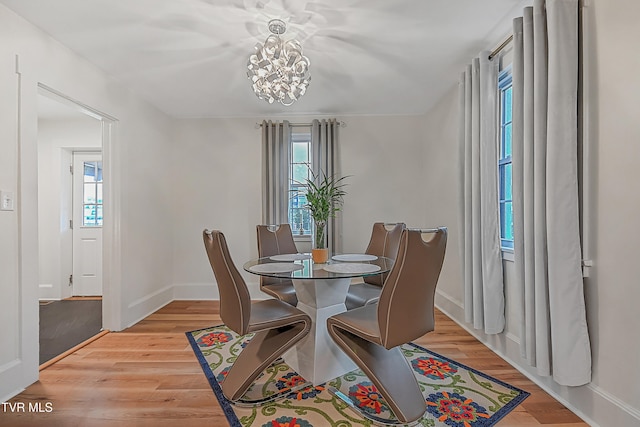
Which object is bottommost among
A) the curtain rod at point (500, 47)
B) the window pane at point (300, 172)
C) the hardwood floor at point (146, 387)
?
the hardwood floor at point (146, 387)

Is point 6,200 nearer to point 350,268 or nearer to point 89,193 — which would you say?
point 350,268

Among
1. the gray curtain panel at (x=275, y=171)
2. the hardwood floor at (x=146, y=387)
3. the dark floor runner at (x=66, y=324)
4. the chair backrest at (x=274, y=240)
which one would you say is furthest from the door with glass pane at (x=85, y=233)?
the chair backrest at (x=274, y=240)

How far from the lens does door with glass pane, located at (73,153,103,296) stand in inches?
179

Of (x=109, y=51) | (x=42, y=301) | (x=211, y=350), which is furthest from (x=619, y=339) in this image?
(x=42, y=301)

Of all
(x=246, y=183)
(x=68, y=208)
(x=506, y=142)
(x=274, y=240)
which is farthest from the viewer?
(x=68, y=208)

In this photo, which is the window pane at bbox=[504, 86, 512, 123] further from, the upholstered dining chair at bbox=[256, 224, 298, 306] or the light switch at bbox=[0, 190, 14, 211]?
the light switch at bbox=[0, 190, 14, 211]

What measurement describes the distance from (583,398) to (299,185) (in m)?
3.43

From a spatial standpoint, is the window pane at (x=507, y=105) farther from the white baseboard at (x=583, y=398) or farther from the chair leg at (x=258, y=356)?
the chair leg at (x=258, y=356)

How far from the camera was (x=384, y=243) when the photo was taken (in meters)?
3.12

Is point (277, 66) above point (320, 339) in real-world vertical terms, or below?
above

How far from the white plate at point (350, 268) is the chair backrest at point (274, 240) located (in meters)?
1.07

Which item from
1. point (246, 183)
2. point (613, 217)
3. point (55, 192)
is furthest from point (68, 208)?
point (613, 217)

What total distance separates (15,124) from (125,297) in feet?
6.10

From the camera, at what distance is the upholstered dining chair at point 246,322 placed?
6.22 ft
